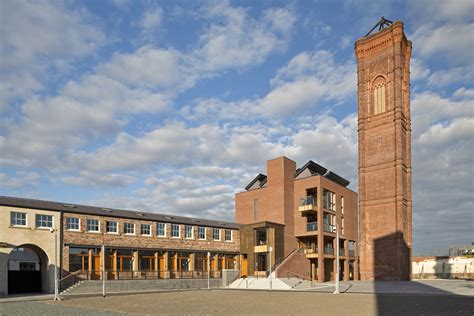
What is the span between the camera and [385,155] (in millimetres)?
54094

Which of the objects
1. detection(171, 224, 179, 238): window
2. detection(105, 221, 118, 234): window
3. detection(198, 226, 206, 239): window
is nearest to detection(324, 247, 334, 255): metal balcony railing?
detection(198, 226, 206, 239): window

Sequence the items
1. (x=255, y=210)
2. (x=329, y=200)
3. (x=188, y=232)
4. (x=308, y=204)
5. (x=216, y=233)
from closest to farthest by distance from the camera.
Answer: (x=188, y=232) < (x=216, y=233) < (x=308, y=204) < (x=329, y=200) < (x=255, y=210)

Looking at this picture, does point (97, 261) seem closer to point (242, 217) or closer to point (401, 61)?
point (242, 217)

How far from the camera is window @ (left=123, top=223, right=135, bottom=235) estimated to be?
135 ft

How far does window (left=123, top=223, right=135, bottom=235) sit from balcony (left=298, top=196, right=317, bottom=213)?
2053 centimetres

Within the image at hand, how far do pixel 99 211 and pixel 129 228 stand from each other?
3449mm

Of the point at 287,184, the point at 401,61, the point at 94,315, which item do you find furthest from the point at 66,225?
the point at 401,61

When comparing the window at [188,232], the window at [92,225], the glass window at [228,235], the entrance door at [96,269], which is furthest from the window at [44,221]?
the glass window at [228,235]

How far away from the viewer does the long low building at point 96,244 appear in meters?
33.8

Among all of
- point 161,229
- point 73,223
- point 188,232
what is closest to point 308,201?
point 188,232

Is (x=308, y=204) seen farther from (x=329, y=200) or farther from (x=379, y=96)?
(x=379, y=96)

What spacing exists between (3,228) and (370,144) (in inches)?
1661

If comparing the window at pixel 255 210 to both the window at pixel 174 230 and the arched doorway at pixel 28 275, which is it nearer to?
the window at pixel 174 230

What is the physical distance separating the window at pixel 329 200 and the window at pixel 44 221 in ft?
103
